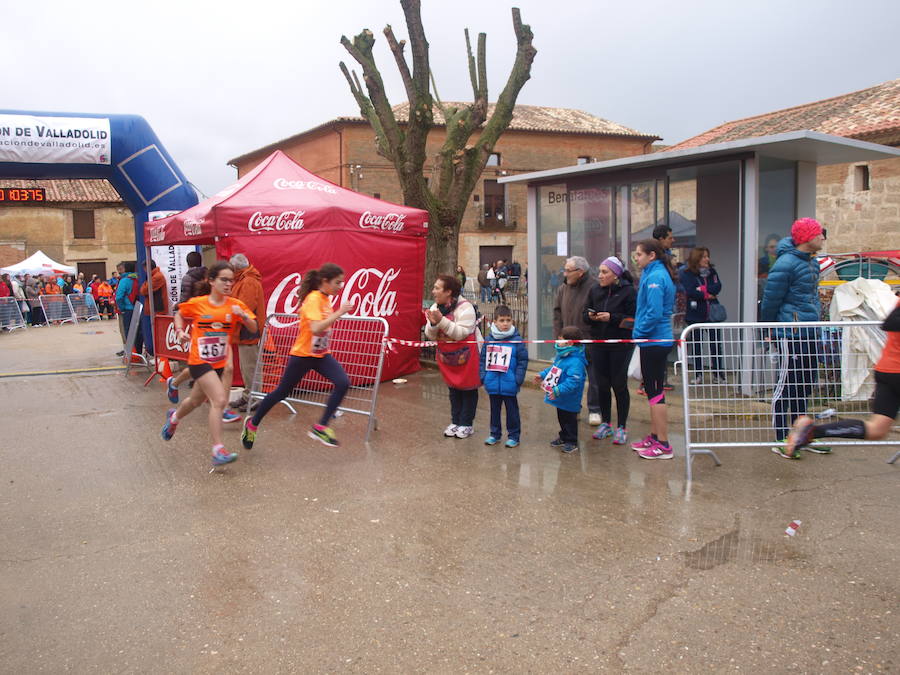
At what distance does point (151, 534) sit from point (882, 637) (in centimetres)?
402

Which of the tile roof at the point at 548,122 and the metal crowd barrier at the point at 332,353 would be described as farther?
the tile roof at the point at 548,122

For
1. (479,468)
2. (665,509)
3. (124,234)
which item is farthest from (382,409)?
(124,234)

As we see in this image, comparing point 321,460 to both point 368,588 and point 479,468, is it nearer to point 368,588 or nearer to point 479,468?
point 479,468

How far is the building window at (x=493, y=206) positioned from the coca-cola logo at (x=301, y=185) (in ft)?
115

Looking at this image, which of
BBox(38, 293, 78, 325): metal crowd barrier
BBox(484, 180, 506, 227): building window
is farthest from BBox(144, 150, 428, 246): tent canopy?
BBox(484, 180, 506, 227): building window

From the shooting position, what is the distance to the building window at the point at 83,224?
4291 centimetres

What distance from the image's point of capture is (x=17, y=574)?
4.06m

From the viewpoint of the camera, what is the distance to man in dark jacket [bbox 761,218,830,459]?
595cm

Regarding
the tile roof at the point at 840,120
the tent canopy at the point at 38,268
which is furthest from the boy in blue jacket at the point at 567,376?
the tent canopy at the point at 38,268

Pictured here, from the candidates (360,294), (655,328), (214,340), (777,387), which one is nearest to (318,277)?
(214,340)

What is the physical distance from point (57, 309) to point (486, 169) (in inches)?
1046

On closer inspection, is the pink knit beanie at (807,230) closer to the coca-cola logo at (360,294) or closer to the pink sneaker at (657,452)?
the pink sneaker at (657,452)

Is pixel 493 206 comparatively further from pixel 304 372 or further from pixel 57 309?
pixel 304 372

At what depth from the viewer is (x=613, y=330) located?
6.70 m
